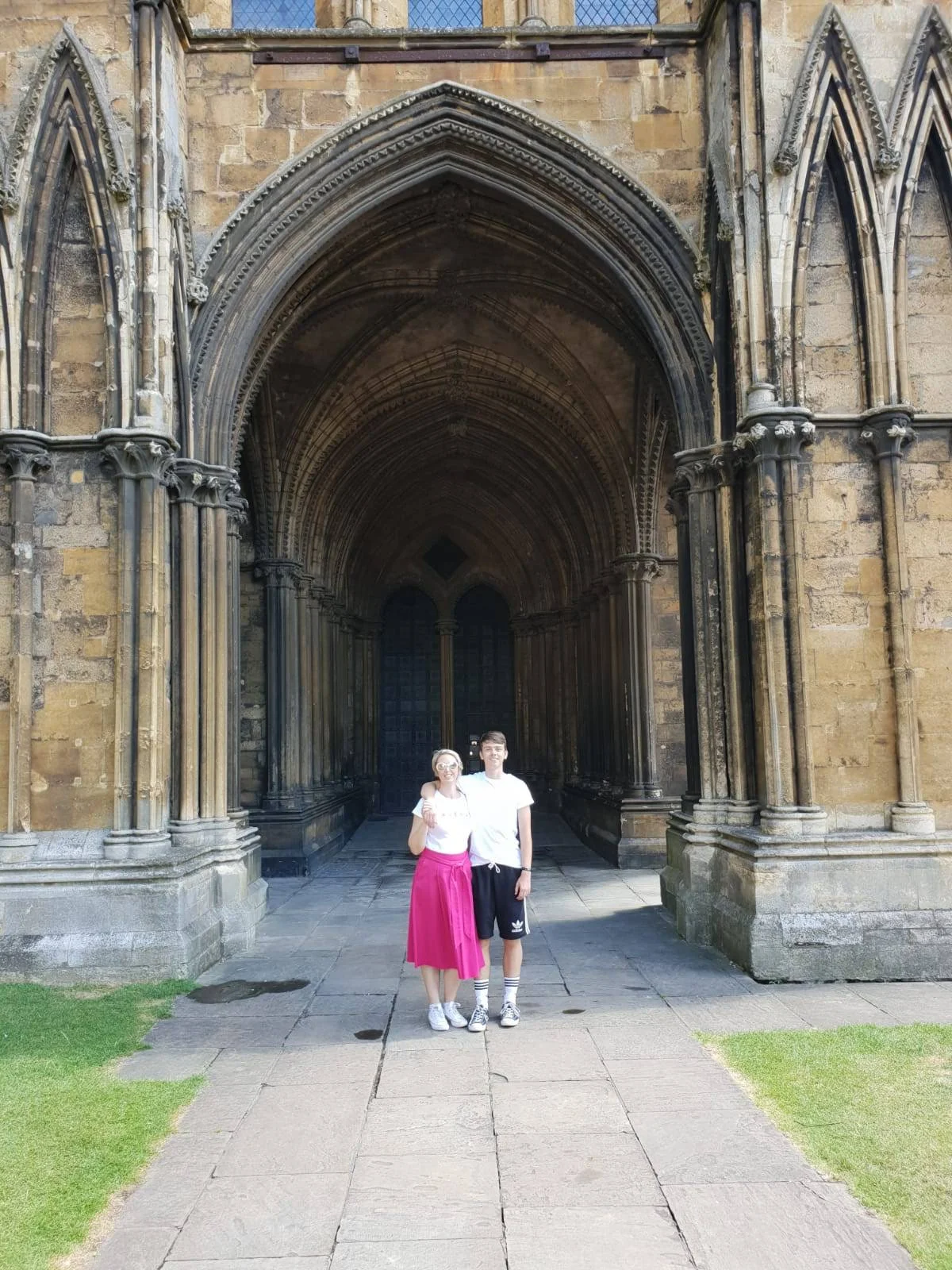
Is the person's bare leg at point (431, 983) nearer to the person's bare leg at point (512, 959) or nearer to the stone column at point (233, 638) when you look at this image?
the person's bare leg at point (512, 959)

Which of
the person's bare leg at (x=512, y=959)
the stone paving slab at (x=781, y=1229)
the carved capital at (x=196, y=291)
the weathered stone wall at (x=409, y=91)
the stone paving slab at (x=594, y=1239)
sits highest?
the weathered stone wall at (x=409, y=91)

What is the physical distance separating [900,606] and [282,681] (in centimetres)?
813

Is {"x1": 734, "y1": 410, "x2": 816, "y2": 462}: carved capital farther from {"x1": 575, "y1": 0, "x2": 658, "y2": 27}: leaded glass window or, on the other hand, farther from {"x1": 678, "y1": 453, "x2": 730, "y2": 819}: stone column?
{"x1": 575, "y1": 0, "x2": 658, "y2": 27}: leaded glass window

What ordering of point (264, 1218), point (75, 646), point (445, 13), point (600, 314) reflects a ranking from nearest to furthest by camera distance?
point (264, 1218), point (75, 646), point (445, 13), point (600, 314)

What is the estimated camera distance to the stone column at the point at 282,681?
12969mm

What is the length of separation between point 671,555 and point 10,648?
880cm

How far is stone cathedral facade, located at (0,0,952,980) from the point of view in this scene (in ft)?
23.2

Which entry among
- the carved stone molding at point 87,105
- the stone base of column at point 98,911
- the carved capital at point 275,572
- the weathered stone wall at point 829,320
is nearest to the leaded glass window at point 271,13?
the carved stone molding at point 87,105

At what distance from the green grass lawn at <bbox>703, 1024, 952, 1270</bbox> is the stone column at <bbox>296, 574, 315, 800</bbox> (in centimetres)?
890

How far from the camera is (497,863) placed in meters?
5.62

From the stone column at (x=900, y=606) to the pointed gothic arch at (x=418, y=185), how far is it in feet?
4.97

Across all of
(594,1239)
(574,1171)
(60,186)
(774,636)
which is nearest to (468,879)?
(574,1171)

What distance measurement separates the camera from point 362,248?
34.7 feet

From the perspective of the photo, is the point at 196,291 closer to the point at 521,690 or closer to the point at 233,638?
the point at 233,638
